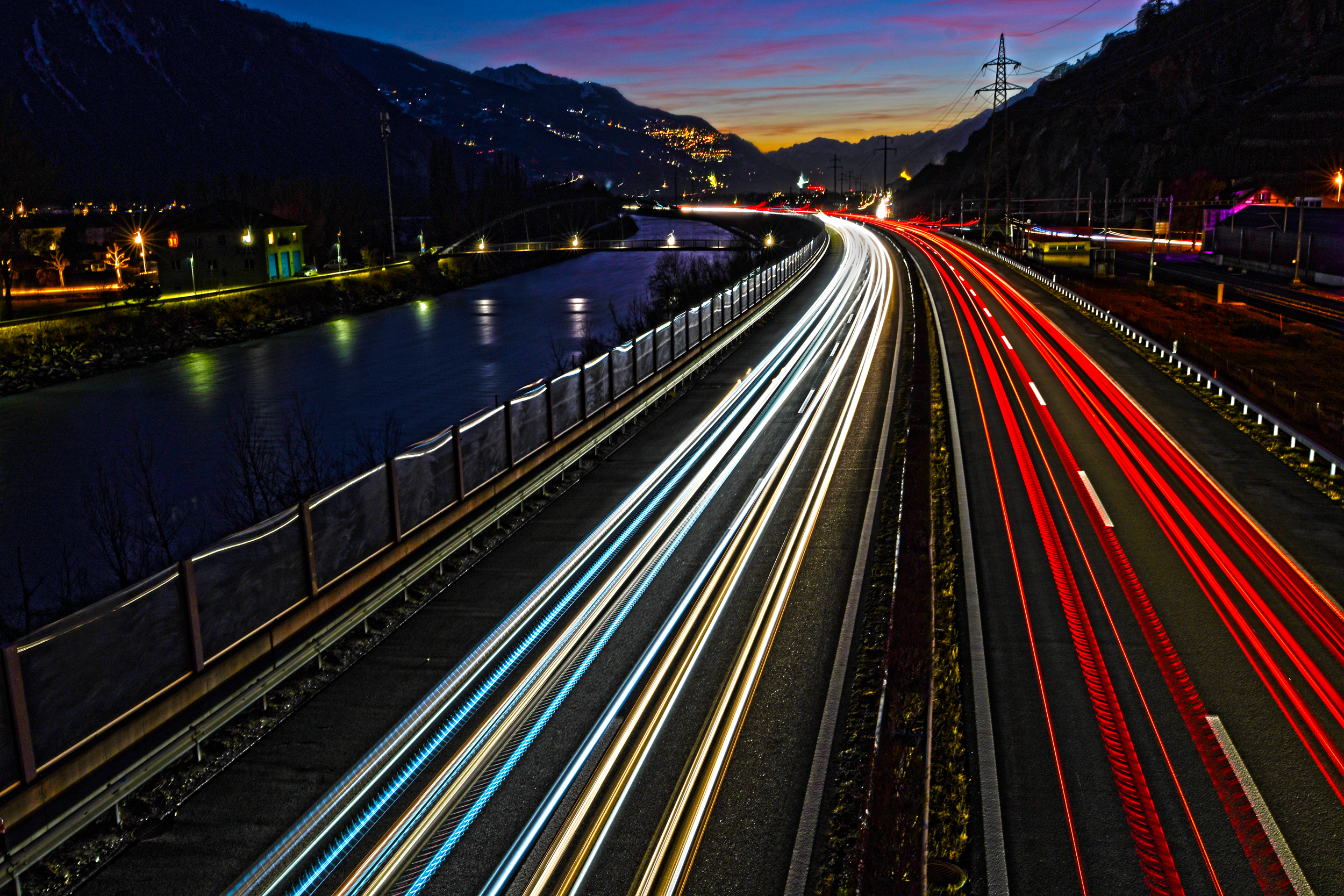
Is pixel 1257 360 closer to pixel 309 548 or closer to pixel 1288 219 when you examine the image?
pixel 309 548

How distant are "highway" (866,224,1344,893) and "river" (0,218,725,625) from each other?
62.1 feet

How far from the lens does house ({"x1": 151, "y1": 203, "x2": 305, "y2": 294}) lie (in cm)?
8850

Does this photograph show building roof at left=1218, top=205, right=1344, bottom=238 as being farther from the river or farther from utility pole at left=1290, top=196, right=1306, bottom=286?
the river

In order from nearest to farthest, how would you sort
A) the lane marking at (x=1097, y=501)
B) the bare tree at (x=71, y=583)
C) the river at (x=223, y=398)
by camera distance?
the lane marking at (x=1097, y=501) < the bare tree at (x=71, y=583) < the river at (x=223, y=398)

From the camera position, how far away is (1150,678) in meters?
11.9

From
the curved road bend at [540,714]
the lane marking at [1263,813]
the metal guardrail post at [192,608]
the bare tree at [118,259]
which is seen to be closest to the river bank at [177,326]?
the bare tree at [118,259]

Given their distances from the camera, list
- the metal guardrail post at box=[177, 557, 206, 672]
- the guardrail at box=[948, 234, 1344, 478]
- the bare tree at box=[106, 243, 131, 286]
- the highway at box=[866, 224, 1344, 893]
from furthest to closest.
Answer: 1. the bare tree at box=[106, 243, 131, 286]
2. the guardrail at box=[948, 234, 1344, 478]
3. the metal guardrail post at box=[177, 557, 206, 672]
4. the highway at box=[866, 224, 1344, 893]

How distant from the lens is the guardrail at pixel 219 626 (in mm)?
8461

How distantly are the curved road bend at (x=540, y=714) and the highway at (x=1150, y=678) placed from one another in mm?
2429

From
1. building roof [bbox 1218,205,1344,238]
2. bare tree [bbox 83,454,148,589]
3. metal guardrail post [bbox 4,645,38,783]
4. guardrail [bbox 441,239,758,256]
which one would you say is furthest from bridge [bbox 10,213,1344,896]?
guardrail [bbox 441,239,758,256]

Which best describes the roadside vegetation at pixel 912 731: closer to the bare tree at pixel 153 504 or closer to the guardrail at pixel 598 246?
the bare tree at pixel 153 504

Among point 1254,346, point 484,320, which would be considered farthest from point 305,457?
point 484,320

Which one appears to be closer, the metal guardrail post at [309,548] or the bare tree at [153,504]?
the metal guardrail post at [309,548]

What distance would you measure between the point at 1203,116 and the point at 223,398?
12922 centimetres
